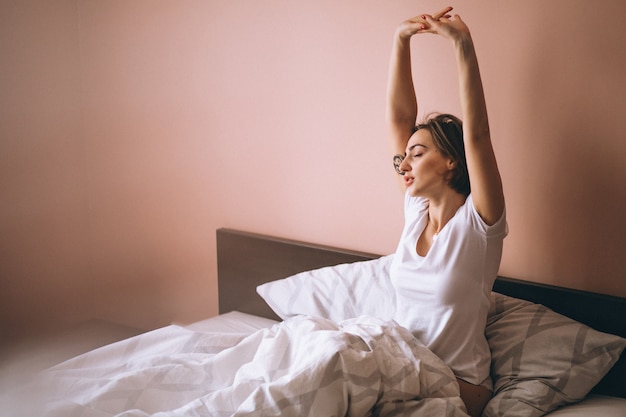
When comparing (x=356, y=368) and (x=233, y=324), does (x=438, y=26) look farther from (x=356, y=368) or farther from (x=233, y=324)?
(x=233, y=324)

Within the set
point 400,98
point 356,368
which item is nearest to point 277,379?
point 356,368

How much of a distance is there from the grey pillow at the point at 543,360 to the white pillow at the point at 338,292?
36 centimetres

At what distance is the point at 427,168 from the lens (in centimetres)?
169

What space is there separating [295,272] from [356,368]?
968 mm

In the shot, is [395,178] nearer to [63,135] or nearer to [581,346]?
[581,346]

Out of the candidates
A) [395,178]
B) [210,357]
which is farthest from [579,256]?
[210,357]

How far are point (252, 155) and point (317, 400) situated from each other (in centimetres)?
133

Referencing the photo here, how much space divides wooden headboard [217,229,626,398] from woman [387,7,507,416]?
0.26 metres

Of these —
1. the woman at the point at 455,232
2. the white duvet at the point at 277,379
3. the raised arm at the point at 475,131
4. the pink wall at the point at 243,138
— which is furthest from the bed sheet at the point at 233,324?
the raised arm at the point at 475,131

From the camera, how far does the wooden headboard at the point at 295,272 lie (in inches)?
67.5

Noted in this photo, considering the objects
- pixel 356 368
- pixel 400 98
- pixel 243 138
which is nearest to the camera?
pixel 356 368

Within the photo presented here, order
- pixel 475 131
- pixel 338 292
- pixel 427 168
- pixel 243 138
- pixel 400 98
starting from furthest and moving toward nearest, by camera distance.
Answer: pixel 243 138, pixel 338 292, pixel 400 98, pixel 427 168, pixel 475 131

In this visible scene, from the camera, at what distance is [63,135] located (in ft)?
9.39

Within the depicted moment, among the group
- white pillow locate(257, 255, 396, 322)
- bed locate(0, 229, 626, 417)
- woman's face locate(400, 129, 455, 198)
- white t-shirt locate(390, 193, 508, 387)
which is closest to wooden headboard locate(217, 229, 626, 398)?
bed locate(0, 229, 626, 417)
